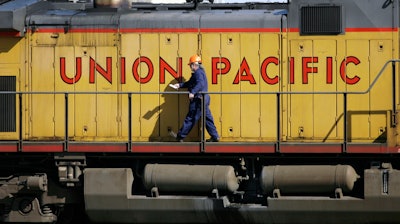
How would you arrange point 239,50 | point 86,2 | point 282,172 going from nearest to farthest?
point 282,172
point 239,50
point 86,2

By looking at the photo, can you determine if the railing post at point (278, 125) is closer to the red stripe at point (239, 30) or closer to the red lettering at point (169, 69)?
the red stripe at point (239, 30)

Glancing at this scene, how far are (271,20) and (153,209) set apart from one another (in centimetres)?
355

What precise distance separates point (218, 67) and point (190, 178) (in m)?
1.95

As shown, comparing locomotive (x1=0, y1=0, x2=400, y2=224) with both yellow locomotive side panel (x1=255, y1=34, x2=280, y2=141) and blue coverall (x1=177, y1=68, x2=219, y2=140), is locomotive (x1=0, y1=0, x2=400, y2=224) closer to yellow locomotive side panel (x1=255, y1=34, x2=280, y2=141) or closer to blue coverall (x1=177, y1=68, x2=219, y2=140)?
yellow locomotive side panel (x1=255, y1=34, x2=280, y2=141)

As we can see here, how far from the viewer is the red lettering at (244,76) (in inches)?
500

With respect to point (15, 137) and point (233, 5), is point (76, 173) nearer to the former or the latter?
point (15, 137)

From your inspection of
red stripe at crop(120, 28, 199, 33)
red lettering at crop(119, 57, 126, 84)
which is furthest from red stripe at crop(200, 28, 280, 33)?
red lettering at crop(119, 57, 126, 84)

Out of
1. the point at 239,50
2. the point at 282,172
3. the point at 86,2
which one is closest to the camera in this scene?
the point at 282,172

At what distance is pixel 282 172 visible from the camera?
11.9m

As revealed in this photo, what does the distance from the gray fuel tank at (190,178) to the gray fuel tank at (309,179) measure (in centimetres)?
55

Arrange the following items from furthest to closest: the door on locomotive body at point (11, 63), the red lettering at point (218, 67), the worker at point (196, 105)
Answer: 1. the door on locomotive body at point (11, 63)
2. the red lettering at point (218, 67)
3. the worker at point (196, 105)

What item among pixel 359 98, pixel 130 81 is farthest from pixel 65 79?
pixel 359 98

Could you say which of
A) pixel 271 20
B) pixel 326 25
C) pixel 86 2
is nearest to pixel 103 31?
pixel 86 2

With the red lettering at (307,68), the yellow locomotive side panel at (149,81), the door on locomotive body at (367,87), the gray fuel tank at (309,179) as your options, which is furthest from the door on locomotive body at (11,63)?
the door on locomotive body at (367,87)
